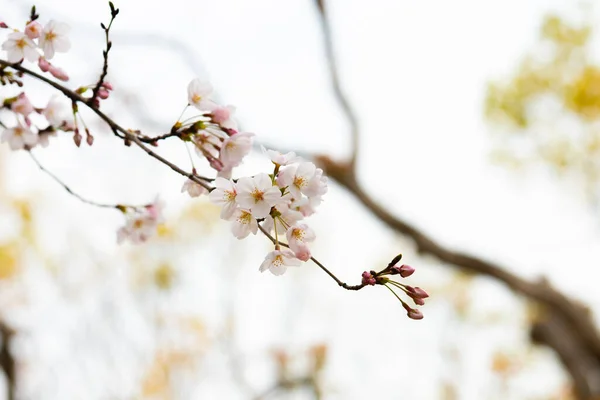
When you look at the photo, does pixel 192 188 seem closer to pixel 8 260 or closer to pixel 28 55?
pixel 28 55

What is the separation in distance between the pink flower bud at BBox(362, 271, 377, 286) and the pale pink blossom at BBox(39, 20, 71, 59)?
72 centimetres

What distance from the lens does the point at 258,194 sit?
2.87 feet

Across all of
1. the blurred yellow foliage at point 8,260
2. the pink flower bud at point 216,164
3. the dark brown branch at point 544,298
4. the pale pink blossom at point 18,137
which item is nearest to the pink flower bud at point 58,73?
the pale pink blossom at point 18,137

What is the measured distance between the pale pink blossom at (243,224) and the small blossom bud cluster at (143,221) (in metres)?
0.53

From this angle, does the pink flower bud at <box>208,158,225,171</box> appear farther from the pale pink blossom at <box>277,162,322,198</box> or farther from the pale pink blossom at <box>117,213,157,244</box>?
the pale pink blossom at <box>117,213,157,244</box>

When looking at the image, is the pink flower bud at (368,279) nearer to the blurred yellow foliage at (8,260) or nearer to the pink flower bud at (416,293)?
the pink flower bud at (416,293)

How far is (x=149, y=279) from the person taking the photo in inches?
470

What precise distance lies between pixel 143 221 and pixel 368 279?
694 millimetres

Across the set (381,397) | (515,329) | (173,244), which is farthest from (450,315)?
(173,244)

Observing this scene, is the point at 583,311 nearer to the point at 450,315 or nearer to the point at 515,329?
the point at 515,329

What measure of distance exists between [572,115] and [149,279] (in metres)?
8.63

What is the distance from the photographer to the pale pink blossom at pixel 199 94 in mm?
1052

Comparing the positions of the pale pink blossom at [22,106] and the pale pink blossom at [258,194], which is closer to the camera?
the pale pink blossom at [258,194]

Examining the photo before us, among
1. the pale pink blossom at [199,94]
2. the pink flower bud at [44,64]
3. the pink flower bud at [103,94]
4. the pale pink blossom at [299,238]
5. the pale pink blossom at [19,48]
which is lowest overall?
the pale pink blossom at [299,238]
